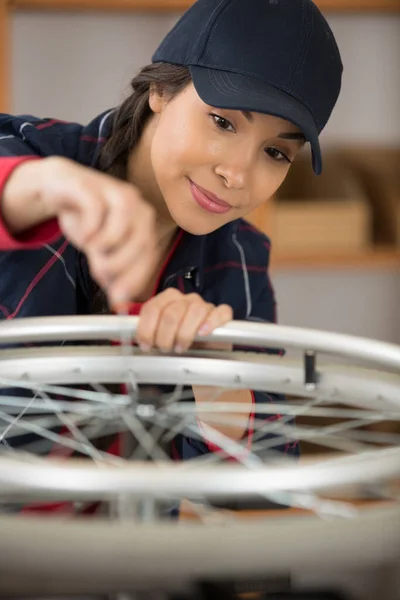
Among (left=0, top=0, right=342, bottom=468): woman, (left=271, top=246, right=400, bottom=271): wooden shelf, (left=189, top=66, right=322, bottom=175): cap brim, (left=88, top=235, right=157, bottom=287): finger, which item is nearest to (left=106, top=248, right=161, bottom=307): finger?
(left=88, top=235, right=157, bottom=287): finger

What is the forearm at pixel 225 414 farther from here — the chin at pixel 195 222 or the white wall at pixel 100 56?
the white wall at pixel 100 56

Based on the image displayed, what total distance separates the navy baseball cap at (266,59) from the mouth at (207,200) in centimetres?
11

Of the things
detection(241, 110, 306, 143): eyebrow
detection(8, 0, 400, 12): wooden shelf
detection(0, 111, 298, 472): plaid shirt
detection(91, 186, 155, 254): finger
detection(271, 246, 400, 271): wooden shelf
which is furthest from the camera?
detection(271, 246, 400, 271): wooden shelf

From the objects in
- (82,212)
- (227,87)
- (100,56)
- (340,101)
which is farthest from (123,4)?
(82,212)

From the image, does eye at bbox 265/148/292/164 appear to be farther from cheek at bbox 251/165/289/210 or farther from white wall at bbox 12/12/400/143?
white wall at bbox 12/12/400/143

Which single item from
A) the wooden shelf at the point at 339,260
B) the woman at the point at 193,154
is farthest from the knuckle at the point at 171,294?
the wooden shelf at the point at 339,260

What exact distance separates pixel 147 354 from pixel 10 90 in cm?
133

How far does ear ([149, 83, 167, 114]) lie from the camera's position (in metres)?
1.09

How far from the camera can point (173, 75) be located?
1054mm

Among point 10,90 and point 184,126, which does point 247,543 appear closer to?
point 184,126

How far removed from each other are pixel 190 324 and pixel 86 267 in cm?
30

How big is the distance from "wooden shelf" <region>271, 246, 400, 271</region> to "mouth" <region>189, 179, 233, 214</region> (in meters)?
1.19

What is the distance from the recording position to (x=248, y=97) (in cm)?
92

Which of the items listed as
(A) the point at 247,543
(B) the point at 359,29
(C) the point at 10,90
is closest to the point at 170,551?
(A) the point at 247,543
